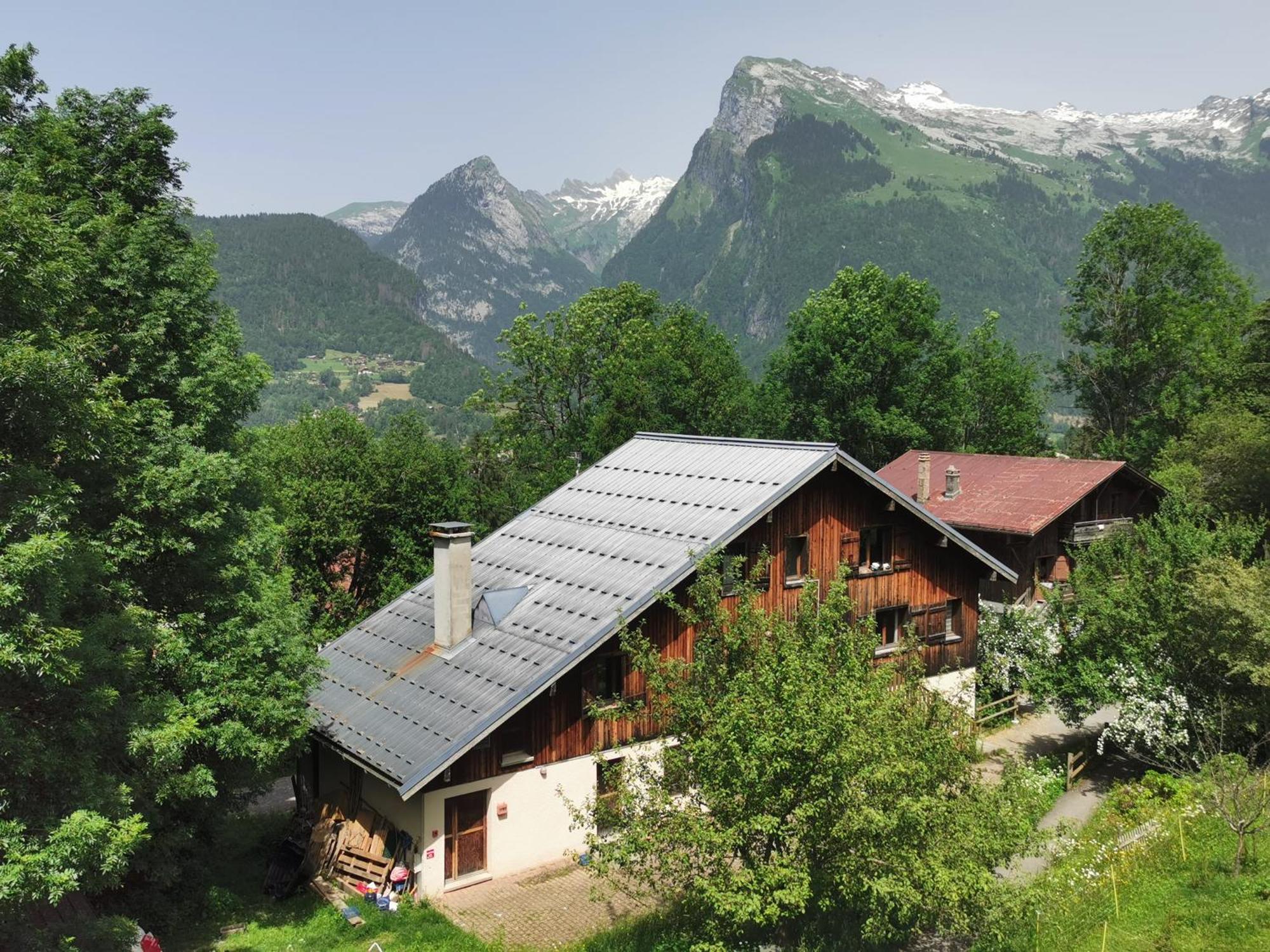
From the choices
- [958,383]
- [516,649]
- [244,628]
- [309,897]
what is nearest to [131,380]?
[244,628]

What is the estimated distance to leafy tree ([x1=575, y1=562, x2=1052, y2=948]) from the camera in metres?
11.7

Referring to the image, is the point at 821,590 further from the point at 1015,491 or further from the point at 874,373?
the point at 874,373

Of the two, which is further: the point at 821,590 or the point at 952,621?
the point at 952,621

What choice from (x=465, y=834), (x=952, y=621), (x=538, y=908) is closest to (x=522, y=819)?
(x=465, y=834)

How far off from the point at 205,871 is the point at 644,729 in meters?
9.48

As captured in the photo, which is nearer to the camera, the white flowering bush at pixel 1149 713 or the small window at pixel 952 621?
the white flowering bush at pixel 1149 713

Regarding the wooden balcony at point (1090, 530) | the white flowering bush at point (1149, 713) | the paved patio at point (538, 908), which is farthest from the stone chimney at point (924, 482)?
the paved patio at point (538, 908)

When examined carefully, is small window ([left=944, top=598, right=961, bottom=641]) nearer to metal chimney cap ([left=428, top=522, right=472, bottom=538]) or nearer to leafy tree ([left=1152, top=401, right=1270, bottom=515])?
leafy tree ([left=1152, top=401, right=1270, bottom=515])

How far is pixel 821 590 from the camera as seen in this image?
78.9 feet

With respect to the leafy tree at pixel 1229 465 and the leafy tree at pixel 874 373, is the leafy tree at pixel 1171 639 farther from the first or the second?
the leafy tree at pixel 874 373

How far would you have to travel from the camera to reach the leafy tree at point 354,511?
35.4 metres

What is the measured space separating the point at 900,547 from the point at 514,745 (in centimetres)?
1226

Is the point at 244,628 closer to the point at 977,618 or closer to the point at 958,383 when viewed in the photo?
the point at 977,618

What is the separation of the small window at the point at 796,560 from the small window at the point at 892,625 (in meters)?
3.64
